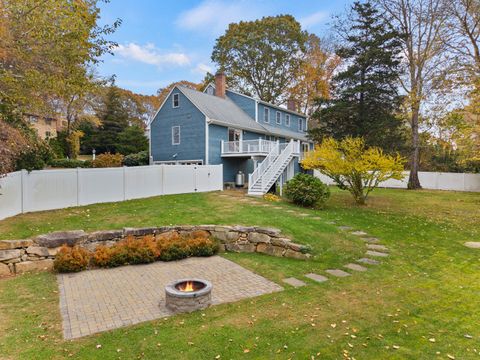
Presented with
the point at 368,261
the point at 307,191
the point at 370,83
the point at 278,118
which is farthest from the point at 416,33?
the point at 368,261

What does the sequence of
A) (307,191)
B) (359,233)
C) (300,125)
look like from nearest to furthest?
(359,233)
(307,191)
(300,125)

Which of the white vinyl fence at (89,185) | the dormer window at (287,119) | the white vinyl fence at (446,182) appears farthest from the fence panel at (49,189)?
the white vinyl fence at (446,182)

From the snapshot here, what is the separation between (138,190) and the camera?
13977 millimetres

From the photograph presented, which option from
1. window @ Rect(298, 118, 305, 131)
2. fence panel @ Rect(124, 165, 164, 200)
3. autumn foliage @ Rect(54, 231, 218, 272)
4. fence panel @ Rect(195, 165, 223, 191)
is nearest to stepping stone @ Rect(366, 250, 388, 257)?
autumn foliage @ Rect(54, 231, 218, 272)

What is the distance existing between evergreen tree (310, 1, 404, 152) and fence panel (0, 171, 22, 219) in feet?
55.4

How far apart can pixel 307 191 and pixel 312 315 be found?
911 centimetres

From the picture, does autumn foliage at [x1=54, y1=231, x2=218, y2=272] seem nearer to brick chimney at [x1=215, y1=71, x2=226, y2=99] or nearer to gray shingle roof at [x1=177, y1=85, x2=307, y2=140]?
gray shingle roof at [x1=177, y1=85, x2=307, y2=140]

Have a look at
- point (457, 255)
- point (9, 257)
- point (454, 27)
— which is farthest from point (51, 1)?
point (454, 27)

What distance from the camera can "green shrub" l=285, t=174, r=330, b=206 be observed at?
43.4 feet

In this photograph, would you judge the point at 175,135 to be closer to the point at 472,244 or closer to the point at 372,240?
the point at 372,240

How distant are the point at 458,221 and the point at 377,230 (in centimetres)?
425

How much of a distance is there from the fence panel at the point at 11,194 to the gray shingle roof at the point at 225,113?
12.3 m

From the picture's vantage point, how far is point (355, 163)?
13406mm

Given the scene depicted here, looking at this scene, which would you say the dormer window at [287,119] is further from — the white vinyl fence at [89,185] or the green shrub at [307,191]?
the green shrub at [307,191]
